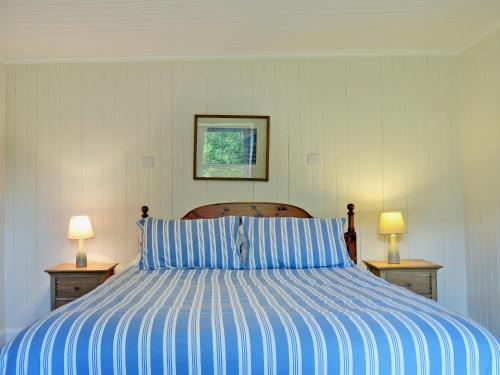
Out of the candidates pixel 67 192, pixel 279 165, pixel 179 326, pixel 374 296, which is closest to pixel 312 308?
pixel 374 296

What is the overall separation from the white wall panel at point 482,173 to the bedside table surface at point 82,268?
3.04 m

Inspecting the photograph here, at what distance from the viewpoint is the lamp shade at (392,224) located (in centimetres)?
301

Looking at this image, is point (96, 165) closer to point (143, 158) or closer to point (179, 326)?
point (143, 158)

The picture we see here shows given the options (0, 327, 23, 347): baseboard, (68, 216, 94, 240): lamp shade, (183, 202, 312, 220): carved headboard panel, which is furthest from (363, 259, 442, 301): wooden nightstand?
(0, 327, 23, 347): baseboard

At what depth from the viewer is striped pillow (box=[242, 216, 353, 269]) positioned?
263cm

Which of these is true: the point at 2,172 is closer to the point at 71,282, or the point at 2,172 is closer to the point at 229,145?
the point at 71,282

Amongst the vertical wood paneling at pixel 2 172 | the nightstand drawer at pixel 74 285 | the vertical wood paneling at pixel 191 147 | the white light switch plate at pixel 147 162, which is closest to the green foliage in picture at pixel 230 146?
the vertical wood paneling at pixel 191 147

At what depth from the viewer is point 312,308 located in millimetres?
1585

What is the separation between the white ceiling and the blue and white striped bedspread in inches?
76.6

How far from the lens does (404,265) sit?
9.74 ft

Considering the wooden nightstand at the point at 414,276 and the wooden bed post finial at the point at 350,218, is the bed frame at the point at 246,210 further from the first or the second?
the wooden nightstand at the point at 414,276

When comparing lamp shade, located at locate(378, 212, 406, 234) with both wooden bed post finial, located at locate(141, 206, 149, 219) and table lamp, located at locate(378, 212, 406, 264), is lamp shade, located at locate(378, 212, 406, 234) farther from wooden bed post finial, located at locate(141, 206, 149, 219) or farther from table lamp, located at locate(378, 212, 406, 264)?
wooden bed post finial, located at locate(141, 206, 149, 219)

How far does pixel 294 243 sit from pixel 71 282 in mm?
1767

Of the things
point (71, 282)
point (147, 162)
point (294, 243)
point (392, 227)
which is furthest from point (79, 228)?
point (392, 227)
